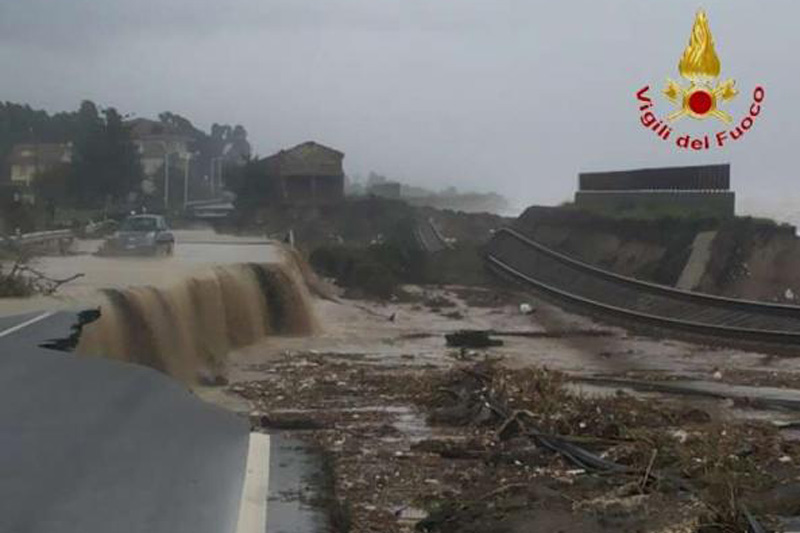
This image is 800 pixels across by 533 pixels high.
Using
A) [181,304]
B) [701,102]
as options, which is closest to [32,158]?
[701,102]

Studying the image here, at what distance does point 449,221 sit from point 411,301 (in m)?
31.6

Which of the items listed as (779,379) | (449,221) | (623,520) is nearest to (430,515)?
(623,520)

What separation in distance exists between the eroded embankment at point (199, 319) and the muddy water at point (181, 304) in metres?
0.02

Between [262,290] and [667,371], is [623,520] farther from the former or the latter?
[262,290]

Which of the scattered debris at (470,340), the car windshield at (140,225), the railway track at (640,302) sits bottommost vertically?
the scattered debris at (470,340)

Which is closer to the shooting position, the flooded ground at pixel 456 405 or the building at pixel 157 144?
the flooded ground at pixel 456 405

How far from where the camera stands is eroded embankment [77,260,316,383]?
1750 cm

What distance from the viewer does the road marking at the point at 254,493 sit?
17.9ft

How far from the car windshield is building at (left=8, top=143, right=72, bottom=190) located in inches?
1411

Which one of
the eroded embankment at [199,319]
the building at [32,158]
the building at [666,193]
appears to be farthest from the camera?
the building at [32,158]

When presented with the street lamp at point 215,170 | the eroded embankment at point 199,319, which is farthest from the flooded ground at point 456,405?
the street lamp at point 215,170

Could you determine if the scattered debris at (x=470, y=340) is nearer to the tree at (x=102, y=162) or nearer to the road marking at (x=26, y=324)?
the road marking at (x=26, y=324)

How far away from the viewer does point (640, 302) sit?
31.6 metres

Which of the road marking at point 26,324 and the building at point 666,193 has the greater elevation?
the building at point 666,193
